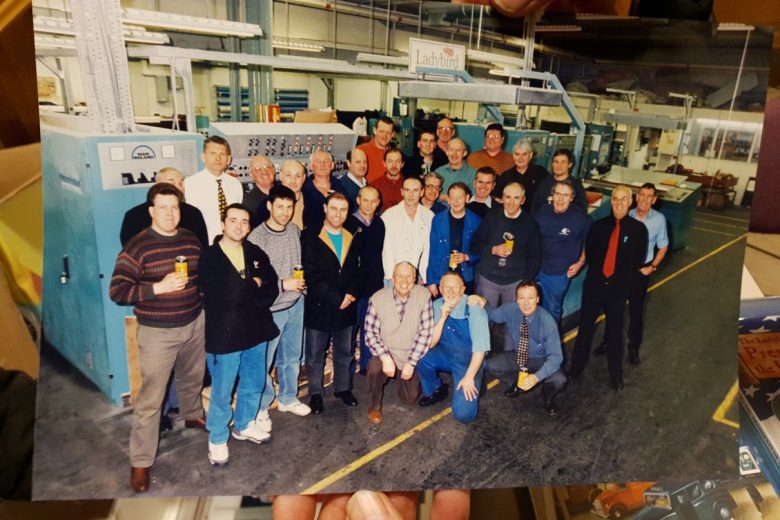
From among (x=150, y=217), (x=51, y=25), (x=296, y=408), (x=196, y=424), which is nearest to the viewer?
(x=51, y=25)

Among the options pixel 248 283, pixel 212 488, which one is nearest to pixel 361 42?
pixel 248 283

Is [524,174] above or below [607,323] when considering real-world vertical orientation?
above

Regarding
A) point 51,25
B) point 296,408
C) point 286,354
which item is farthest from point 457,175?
point 51,25

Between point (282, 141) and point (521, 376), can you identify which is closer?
point (282, 141)

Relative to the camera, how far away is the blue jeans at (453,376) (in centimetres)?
134

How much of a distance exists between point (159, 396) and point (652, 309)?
4.71 feet

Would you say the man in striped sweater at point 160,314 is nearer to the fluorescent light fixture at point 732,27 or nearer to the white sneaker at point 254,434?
the white sneaker at point 254,434

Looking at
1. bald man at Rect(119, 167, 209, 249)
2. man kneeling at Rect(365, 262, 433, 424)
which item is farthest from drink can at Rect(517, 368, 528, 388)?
bald man at Rect(119, 167, 209, 249)

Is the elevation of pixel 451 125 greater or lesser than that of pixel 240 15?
lesser

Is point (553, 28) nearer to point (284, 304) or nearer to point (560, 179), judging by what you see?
point (560, 179)

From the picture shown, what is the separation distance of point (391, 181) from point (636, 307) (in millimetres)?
843

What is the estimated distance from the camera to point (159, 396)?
3.97 ft

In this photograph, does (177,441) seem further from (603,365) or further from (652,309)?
(652,309)

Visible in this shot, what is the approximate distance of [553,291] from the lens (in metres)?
1.38
